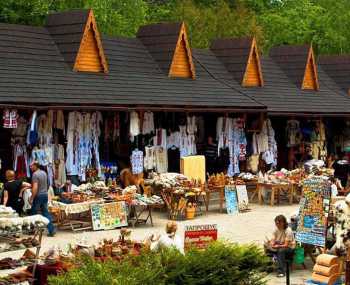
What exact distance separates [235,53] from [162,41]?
4105 millimetres

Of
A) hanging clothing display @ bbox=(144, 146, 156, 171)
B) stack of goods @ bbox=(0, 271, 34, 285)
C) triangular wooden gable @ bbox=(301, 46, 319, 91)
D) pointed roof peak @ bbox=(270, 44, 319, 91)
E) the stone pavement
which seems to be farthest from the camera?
triangular wooden gable @ bbox=(301, 46, 319, 91)

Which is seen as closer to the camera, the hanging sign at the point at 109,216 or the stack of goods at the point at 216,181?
the hanging sign at the point at 109,216

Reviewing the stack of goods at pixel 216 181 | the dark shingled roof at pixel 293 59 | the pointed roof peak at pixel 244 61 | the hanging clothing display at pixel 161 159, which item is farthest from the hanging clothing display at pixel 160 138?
the dark shingled roof at pixel 293 59

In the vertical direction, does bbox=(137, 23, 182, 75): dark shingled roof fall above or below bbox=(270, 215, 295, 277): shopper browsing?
above

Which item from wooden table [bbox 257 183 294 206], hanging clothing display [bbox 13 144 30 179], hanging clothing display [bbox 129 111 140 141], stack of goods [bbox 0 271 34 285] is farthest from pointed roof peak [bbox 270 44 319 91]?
stack of goods [bbox 0 271 34 285]

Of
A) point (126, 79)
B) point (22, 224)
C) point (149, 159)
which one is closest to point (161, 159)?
point (149, 159)

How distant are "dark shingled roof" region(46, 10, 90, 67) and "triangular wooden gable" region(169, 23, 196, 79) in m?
3.84

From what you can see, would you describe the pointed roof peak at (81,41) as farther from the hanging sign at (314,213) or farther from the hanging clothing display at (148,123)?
the hanging sign at (314,213)

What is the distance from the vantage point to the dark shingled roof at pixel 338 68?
123ft

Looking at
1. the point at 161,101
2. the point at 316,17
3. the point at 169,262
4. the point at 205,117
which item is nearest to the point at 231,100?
the point at 205,117

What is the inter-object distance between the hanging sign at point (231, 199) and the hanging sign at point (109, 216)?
13.1ft

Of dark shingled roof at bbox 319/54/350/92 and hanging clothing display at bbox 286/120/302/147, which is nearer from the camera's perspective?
hanging clothing display at bbox 286/120/302/147

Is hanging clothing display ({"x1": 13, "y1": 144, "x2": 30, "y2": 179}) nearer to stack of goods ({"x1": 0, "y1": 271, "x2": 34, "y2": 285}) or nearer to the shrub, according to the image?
stack of goods ({"x1": 0, "y1": 271, "x2": 34, "y2": 285})

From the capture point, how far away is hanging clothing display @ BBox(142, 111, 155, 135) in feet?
80.9
